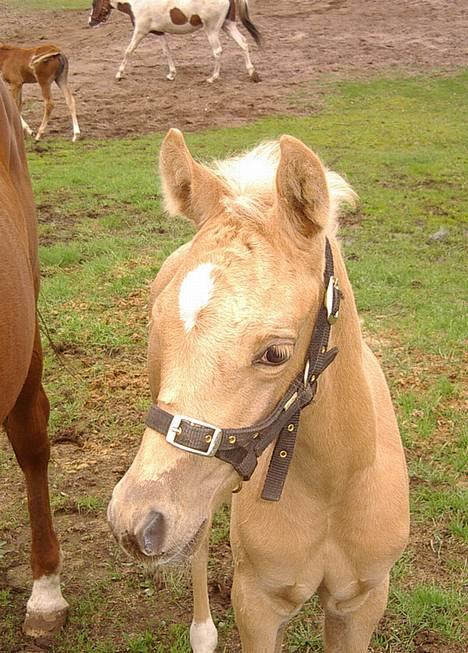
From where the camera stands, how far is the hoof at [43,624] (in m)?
2.92

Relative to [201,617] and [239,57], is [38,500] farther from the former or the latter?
[239,57]

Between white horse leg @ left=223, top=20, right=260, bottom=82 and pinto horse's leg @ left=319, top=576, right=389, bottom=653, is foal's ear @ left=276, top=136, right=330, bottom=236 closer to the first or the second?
pinto horse's leg @ left=319, top=576, right=389, bottom=653

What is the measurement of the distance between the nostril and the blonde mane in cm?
63

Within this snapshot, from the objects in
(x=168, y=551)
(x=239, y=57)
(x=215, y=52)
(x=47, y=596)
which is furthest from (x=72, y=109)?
(x=168, y=551)

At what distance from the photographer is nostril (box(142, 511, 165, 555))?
4.65 ft

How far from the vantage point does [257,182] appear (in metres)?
1.77

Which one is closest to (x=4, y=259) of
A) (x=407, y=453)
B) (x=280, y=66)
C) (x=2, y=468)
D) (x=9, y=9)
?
(x=2, y=468)

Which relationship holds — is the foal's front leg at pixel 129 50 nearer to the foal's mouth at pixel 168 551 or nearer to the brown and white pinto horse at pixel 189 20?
the brown and white pinto horse at pixel 189 20

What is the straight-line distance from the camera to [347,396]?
1962 mm

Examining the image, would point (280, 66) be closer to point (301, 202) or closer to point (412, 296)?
point (412, 296)

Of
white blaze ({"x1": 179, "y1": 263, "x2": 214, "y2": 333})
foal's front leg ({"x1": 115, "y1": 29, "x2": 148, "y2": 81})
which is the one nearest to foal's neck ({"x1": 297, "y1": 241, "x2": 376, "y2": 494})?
white blaze ({"x1": 179, "y1": 263, "x2": 214, "y2": 333})

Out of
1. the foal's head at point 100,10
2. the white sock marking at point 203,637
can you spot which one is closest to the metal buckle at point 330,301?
the white sock marking at point 203,637

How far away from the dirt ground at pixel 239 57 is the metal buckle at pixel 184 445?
32.2ft

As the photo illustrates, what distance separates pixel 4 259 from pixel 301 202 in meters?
1.24
